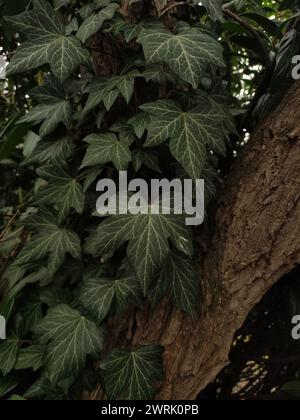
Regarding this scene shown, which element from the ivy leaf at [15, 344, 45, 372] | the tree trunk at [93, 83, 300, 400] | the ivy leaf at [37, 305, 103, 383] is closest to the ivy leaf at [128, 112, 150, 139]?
the tree trunk at [93, 83, 300, 400]

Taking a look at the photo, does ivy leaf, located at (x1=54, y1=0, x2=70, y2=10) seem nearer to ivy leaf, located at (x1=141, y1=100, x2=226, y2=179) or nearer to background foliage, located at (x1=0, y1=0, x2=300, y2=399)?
background foliage, located at (x1=0, y1=0, x2=300, y2=399)

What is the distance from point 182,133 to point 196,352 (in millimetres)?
446

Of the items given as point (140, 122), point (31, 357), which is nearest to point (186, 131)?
point (140, 122)

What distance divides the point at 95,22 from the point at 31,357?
2.26ft

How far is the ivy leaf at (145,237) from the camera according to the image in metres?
0.76

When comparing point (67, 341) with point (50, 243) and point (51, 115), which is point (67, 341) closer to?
point (50, 243)

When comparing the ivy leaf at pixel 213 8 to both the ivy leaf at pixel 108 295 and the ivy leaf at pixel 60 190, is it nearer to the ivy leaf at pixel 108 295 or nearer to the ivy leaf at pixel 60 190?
the ivy leaf at pixel 60 190

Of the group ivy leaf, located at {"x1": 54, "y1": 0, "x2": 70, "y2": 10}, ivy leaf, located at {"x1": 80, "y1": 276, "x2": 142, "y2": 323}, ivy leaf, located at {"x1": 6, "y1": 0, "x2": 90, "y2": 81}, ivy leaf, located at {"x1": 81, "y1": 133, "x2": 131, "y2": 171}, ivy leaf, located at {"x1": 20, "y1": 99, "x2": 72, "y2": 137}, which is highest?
ivy leaf, located at {"x1": 54, "y1": 0, "x2": 70, "y2": 10}

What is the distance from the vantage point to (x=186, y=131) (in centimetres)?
82

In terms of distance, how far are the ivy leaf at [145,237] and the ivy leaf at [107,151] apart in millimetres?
117

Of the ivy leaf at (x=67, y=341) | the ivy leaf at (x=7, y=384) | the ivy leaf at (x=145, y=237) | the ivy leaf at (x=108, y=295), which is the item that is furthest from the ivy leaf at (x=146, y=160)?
the ivy leaf at (x=7, y=384)

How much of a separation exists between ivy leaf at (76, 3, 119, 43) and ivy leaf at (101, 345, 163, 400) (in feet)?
1.99

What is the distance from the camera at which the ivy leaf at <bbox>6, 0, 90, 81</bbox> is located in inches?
33.0

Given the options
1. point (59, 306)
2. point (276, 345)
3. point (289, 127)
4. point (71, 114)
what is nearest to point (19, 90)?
point (71, 114)
